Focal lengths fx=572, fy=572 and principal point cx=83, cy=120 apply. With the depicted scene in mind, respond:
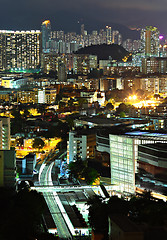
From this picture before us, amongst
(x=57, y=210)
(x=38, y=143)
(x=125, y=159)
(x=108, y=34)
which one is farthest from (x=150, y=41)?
(x=57, y=210)

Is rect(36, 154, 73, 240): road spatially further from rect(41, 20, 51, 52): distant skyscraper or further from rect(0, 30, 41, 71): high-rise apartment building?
rect(41, 20, 51, 52): distant skyscraper

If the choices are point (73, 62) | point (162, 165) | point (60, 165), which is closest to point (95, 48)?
point (73, 62)

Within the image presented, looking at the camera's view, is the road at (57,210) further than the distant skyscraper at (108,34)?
No

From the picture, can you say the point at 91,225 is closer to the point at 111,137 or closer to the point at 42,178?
the point at 111,137

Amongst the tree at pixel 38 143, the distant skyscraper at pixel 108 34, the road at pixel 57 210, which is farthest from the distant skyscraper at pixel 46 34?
the road at pixel 57 210

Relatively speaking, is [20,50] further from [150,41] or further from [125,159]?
[125,159]

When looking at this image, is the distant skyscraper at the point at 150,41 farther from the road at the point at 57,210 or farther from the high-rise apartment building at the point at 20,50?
the road at the point at 57,210
